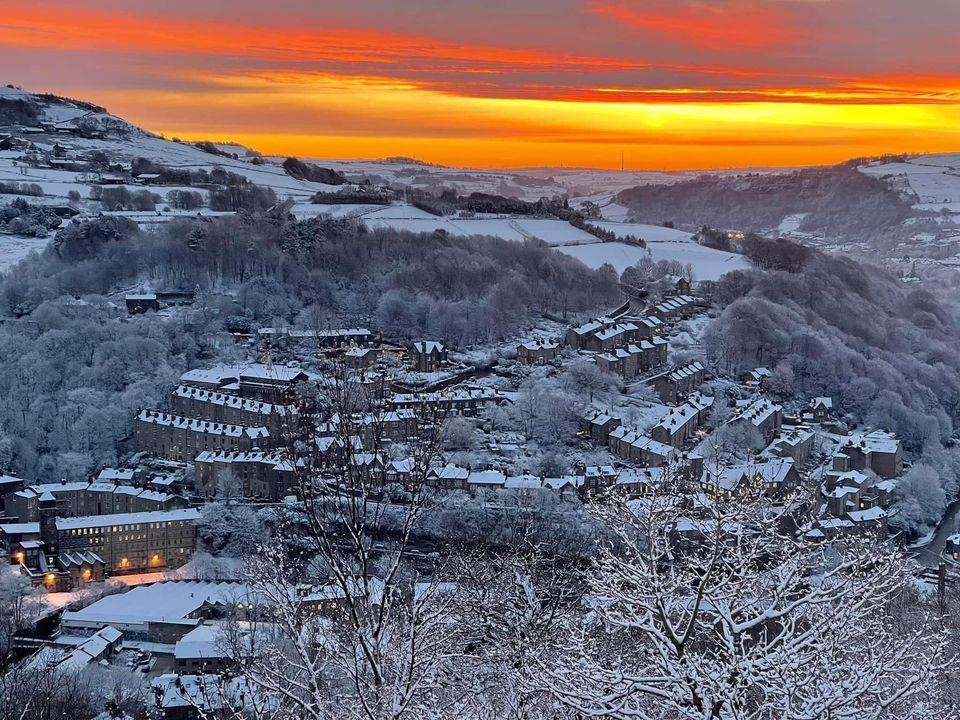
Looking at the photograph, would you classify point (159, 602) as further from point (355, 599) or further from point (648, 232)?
point (648, 232)

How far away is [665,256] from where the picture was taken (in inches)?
1817

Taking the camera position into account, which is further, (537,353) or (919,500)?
(537,353)

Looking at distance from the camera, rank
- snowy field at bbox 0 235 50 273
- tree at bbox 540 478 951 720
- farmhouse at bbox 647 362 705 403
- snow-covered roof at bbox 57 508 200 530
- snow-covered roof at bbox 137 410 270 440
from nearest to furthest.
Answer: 1. tree at bbox 540 478 951 720
2. snow-covered roof at bbox 57 508 200 530
3. snow-covered roof at bbox 137 410 270 440
4. farmhouse at bbox 647 362 705 403
5. snowy field at bbox 0 235 50 273

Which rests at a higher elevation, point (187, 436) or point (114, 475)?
point (187, 436)

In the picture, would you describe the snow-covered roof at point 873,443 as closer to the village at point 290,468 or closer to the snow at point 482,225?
the village at point 290,468

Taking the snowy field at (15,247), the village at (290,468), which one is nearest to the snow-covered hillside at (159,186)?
the snowy field at (15,247)

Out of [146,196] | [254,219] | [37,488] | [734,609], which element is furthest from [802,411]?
[146,196]

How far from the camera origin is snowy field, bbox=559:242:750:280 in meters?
43.4

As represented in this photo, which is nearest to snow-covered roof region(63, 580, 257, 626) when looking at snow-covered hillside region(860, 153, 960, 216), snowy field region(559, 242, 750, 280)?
snowy field region(559, 242, 750, 280)

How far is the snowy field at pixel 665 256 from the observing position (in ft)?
143

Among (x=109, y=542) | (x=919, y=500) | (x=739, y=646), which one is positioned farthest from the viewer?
(x=919, y=500)

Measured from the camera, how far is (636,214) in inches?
3066

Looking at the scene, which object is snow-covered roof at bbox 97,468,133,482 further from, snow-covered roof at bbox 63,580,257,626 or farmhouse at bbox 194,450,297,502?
snow-covered roof at bbox 63,580,257,626

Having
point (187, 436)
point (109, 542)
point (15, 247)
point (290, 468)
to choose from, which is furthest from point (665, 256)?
point (290, 468)
